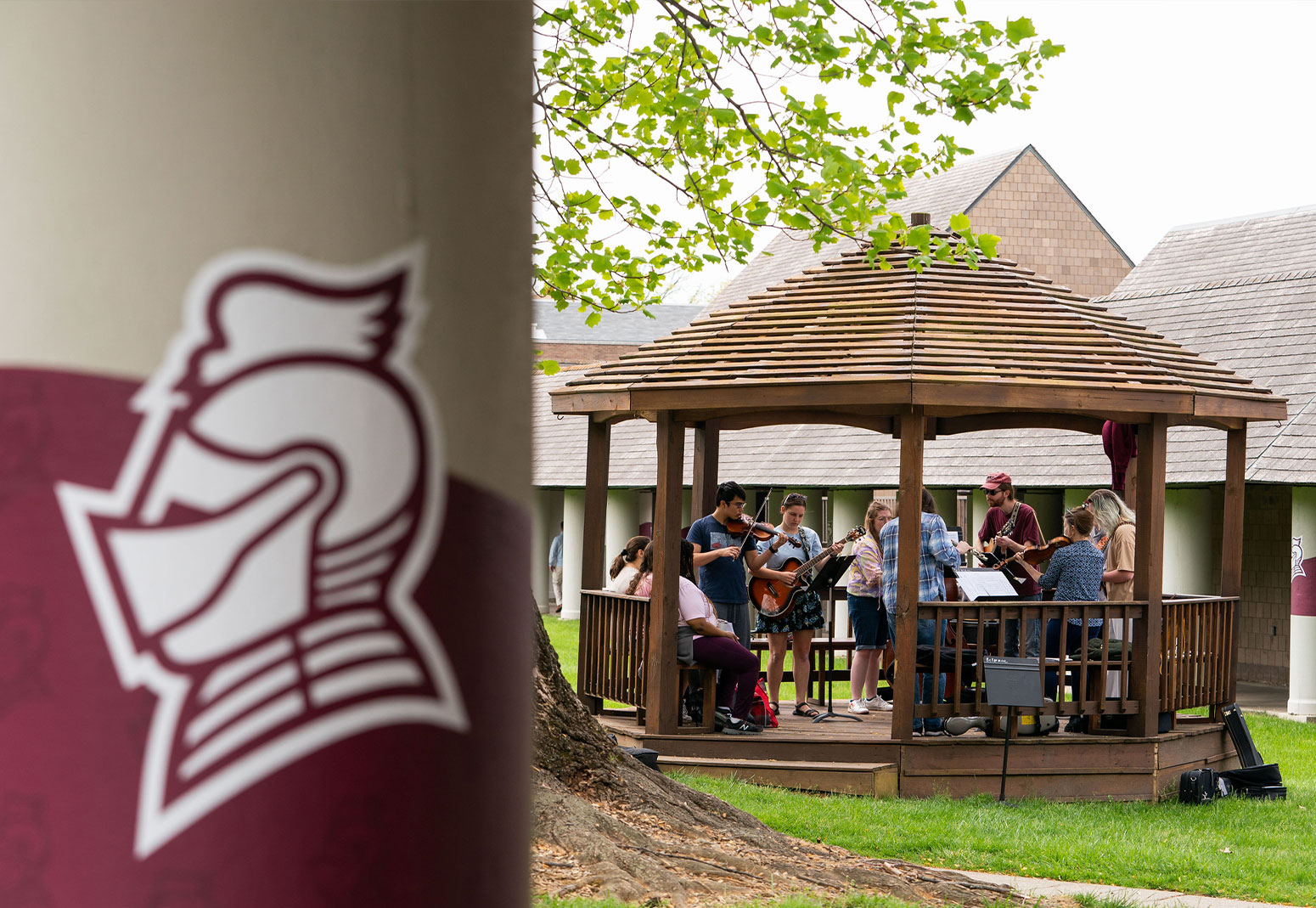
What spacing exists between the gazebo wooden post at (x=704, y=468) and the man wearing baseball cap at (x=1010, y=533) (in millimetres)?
2523

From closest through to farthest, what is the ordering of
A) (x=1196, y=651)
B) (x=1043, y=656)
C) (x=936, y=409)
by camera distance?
1. (x=1043, y=656)
2. (x=936, y=409)
3. (x=1196, y=651)

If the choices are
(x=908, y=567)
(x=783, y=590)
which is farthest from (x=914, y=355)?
(x=783, y=590)

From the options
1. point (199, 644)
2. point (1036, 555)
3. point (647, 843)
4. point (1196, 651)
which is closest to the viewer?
point (199, 644)

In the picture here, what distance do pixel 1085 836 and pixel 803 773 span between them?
2027 mm

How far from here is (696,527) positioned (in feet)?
34.7

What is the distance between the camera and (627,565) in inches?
444

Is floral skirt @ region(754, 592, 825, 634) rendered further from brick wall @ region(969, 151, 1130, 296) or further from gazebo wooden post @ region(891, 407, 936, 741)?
brick wall @ region(969, 151, 1130, 296)

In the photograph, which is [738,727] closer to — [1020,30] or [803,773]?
[803,773]

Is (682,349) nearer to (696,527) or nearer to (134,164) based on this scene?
(696,527)

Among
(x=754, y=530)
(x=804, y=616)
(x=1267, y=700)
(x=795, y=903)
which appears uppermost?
(x=754, y=530)

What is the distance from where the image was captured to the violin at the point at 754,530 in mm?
10516

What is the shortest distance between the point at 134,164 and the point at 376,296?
288 mm

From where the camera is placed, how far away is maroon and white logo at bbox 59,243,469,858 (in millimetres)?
1453

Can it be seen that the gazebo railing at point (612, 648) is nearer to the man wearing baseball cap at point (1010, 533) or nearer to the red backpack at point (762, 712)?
the red backpack at point (762, 712)
